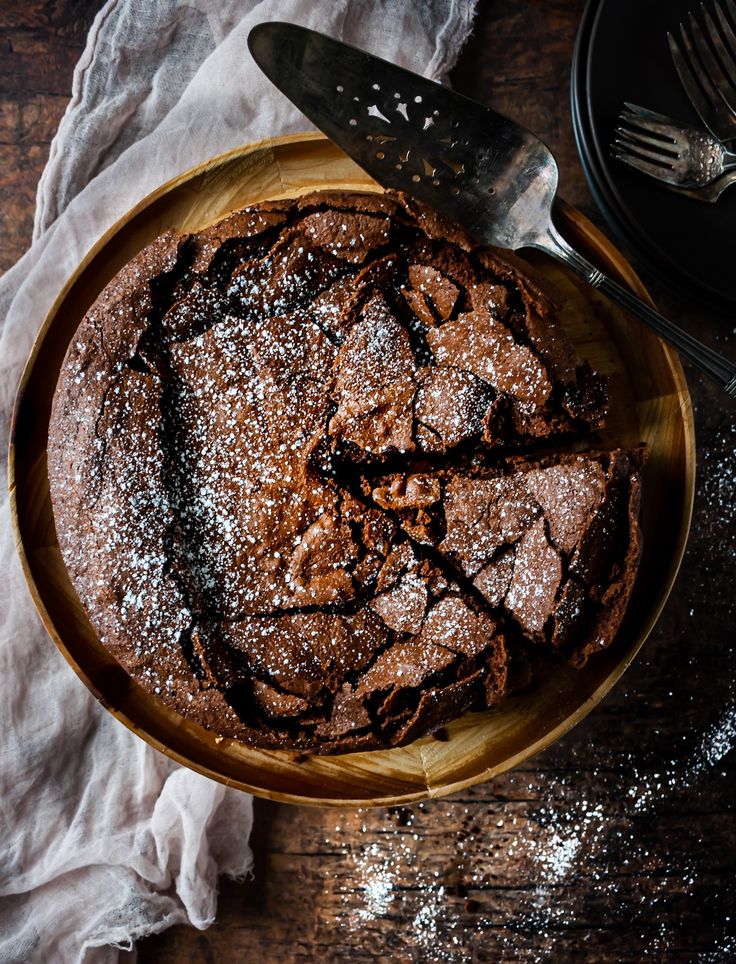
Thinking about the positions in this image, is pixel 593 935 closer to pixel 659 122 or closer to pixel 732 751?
pixel 732 751

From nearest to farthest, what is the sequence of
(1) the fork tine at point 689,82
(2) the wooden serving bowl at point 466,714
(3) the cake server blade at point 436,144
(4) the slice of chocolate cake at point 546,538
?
(4) the slice of chocolate cake at point 546,538, (3) the cake server blade at point 436,144, (2) the wooden serving bowl at point 466,714, (1) the fork tine at point 689,82

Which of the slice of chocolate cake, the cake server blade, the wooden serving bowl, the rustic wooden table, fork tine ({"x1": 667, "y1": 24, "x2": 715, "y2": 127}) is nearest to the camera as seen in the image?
the slice of chocolate cake

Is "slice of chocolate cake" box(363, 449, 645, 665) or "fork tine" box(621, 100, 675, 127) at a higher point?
"fork tine" box(621, 100, 675, 127)

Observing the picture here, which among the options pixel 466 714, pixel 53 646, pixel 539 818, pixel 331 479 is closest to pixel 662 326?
pixel 331 479

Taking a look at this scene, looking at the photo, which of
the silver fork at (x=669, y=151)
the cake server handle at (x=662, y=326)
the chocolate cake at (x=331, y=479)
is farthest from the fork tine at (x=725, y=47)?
the chocolate cake at (x=331, y=479)

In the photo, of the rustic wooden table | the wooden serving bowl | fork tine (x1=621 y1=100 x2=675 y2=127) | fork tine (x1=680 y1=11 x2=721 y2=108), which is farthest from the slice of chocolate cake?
fork tine (x1=680 y1=11 x2=721 y2=108)

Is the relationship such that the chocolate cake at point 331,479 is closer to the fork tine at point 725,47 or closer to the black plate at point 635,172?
the black plate at point 635,172

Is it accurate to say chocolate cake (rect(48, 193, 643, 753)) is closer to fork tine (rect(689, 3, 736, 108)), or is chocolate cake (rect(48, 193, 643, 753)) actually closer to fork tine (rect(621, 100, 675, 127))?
fork tine (rect(621, 100, 675, 127))
